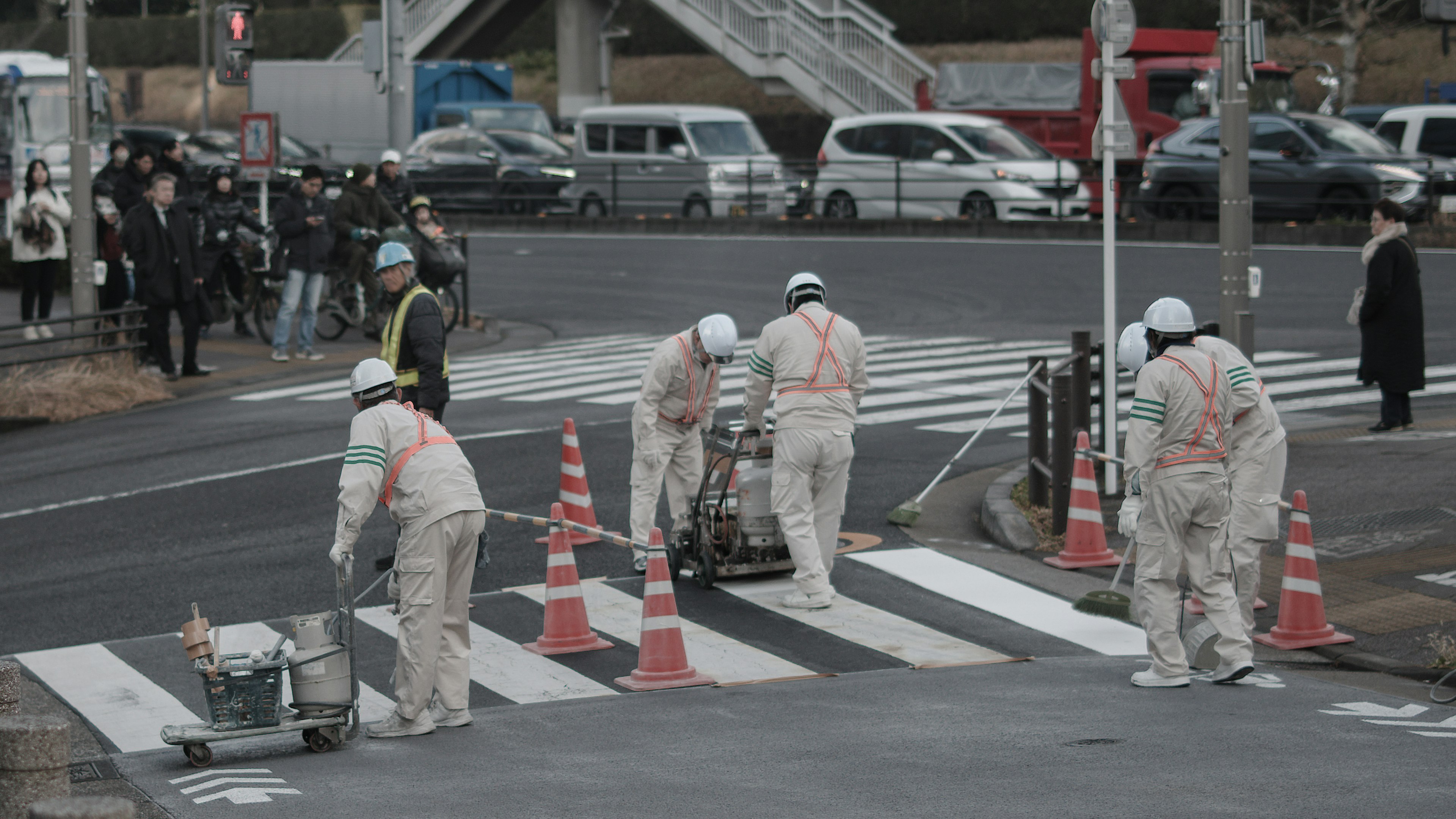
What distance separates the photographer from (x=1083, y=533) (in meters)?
10.8

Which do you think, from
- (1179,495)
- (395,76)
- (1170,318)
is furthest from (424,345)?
(395,76)

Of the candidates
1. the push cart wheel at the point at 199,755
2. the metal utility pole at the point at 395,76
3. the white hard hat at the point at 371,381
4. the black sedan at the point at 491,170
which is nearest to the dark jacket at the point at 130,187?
the metal utility pole at the point at 395,76

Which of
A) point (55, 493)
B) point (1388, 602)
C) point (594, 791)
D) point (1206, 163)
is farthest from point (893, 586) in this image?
point (1206, 163)

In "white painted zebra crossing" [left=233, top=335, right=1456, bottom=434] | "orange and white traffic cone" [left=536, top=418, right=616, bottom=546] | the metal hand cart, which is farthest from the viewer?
"white painted zebra crossing" [left=233, top=335, right=1456, bottom=434]

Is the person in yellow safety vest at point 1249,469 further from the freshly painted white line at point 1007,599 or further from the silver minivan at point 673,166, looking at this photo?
the silver minivan at point 673,166

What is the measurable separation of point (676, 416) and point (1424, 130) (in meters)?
23.0

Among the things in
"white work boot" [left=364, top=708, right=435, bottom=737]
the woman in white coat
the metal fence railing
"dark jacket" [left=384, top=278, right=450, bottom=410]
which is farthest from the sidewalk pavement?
the woman in white coat

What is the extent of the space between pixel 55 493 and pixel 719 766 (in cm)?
819

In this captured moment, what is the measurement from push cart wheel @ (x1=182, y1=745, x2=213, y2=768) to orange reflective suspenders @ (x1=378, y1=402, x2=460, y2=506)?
1.25m

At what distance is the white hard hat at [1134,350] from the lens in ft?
30.0

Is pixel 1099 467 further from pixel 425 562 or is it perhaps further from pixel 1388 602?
pixel 425 562

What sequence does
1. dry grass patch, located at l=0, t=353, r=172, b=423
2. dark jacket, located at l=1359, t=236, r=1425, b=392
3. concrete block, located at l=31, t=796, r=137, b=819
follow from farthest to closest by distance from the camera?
dry grass patch, located at l=0, t=353, r=172, b=423 → dark jacket, located at l=1359, t=236, r=1425, b=392 → concrete block, located at l=31, t=796, r=137, b=819

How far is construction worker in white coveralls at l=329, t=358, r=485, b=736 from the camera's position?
24.2 ft

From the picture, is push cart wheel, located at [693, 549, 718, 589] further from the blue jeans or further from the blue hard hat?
the blue jeans
